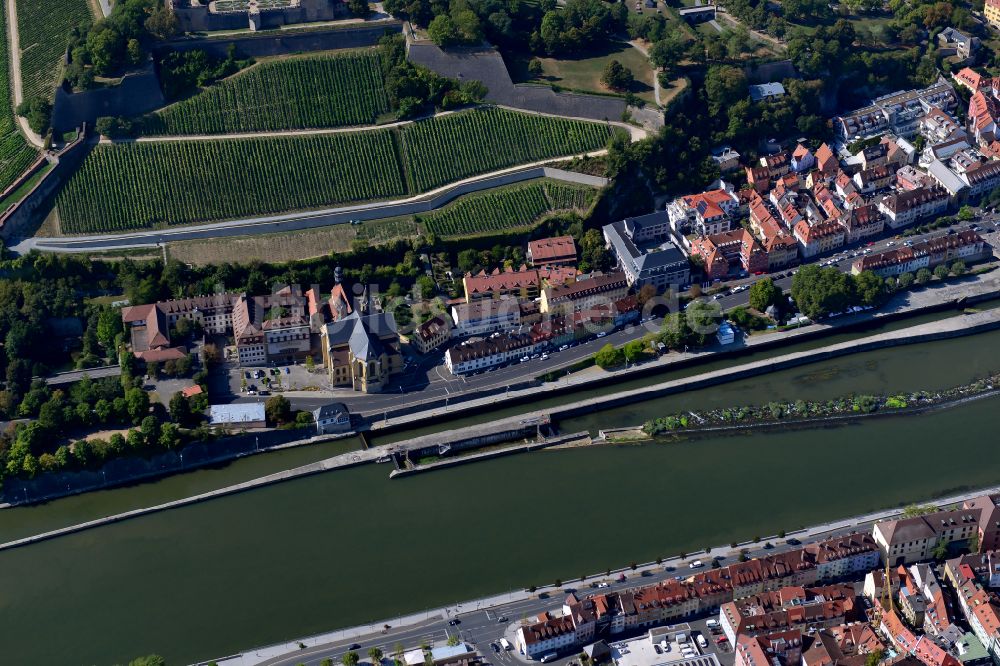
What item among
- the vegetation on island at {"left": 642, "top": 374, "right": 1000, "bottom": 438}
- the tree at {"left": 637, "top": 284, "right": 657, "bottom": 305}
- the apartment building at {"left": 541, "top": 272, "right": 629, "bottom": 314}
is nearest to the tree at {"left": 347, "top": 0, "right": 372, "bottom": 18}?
the apartment building at {"left": 541, "top": 272, "right": 629, "bottom": 314}

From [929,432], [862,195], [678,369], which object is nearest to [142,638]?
[678,369]

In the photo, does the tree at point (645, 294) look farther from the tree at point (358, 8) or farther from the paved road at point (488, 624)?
the tree at point (358, 8)

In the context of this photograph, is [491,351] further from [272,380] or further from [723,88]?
[723,88]

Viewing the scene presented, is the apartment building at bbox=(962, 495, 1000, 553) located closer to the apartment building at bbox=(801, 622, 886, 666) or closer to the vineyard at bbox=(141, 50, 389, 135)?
the apartment building at bbox=(801, 622, 886, 666)

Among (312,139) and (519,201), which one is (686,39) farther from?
(312,139)

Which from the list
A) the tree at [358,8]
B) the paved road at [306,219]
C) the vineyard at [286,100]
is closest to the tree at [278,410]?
the paved road at [306,219]

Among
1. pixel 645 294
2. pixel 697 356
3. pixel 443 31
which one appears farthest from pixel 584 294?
pixel 443 31
